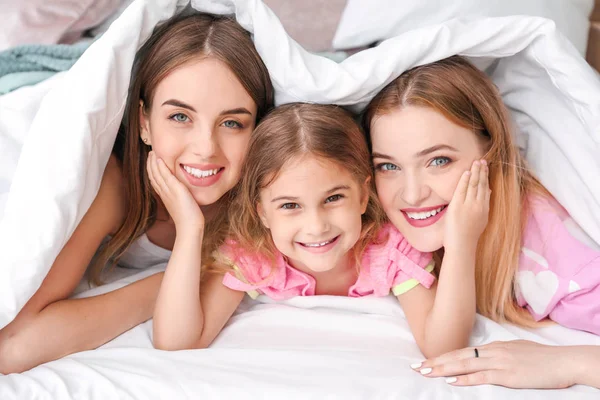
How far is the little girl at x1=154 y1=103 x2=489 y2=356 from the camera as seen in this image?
4.05 feet

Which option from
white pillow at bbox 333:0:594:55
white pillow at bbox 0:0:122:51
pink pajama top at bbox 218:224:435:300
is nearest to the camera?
pink pajama top at bbox 218:224:435:300

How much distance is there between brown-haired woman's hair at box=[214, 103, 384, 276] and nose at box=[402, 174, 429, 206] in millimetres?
75

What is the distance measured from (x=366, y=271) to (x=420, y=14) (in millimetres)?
541

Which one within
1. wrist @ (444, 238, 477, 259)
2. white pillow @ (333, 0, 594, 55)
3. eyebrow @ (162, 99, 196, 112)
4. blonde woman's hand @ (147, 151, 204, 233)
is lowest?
wrist @ (444, 238, 477, 259)

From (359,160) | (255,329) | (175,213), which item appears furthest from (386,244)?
(175,213)

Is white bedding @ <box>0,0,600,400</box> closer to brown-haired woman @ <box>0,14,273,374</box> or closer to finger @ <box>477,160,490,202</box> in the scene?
brown-haired woman @ <box>0,14,273,374</box>

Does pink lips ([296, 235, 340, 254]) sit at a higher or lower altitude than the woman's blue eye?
lower

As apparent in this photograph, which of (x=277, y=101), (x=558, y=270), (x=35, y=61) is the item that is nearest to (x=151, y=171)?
(x=277, y=101)

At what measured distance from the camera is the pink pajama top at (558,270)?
1.25 meters

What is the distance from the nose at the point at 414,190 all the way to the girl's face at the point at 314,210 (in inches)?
3.1

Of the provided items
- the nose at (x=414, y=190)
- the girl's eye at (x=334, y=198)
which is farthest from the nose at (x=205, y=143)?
the nose at (x=414, y=190)

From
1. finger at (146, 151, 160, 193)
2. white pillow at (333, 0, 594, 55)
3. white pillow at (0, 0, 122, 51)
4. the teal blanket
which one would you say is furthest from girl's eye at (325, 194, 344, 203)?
white pillow at (0, 0, 122, 51)

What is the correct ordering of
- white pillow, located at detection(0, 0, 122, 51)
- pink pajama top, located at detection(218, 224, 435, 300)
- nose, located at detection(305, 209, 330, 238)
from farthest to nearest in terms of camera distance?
white pillow, located at detection(0, 0, 122, 51)
pink pajama top, located at detection(218, 224, 435, 300)
nose, located at detection(305, 209, 330, 238)

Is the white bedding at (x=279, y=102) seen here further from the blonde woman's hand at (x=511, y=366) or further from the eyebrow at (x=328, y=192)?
the eyebrow at (x=328, y=192)
